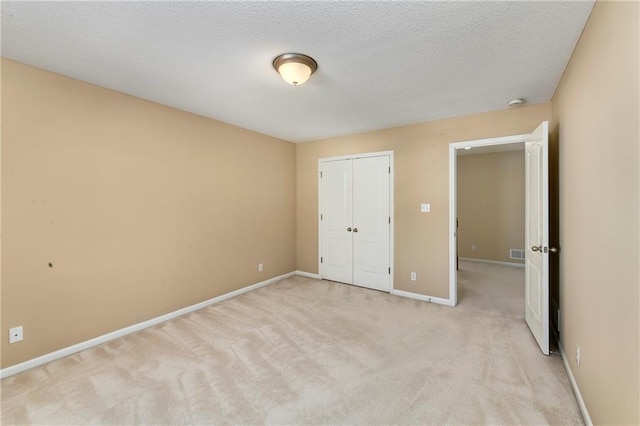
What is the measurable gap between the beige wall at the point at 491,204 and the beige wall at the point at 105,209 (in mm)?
5032

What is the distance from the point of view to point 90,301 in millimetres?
2568

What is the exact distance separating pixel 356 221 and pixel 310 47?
9.40 feet

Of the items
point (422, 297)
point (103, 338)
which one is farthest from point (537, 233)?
point (103, 338)

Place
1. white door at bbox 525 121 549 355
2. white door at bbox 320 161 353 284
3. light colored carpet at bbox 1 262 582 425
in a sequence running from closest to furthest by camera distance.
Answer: light colored carpet at bbox 1 262 582 425, white door at bbox 525 121 549 355, white door at bbox 320 161 353 284

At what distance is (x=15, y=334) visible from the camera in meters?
2.17

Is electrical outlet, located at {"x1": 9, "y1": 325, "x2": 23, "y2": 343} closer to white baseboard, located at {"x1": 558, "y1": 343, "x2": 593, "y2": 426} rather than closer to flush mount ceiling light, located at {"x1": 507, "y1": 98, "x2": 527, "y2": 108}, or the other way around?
white baseboard, located at {"x1": 558, "y1": 343, "x2": 593, "y2": 426}

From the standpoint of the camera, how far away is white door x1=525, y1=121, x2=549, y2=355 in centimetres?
235

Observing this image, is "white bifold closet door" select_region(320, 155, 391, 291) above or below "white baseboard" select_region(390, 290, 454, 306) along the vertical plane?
above

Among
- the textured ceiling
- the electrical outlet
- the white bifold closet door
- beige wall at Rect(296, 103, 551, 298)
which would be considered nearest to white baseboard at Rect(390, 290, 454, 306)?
beige wall at Rect(296, 103, 551, 298)

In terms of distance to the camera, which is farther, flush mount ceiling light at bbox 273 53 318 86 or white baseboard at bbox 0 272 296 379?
white baseboard at bbox 0 272 296 379

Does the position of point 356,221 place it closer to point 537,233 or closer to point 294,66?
point 537,233

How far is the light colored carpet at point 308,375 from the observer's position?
1733 mm

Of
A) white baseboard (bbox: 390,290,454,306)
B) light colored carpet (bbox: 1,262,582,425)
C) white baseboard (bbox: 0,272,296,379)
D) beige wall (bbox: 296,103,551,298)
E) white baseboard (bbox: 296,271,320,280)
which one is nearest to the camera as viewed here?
light colored carpet (bbox: 1,262,582,425)

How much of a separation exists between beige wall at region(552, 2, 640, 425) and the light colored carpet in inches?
18.8
